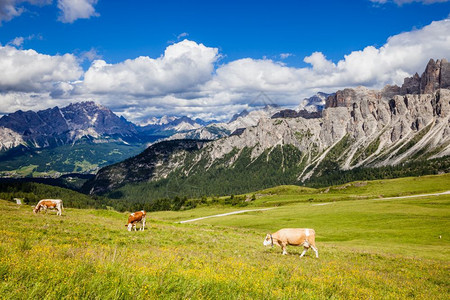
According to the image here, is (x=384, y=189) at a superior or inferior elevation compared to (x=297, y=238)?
inferior

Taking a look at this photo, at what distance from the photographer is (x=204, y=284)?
8.72 m

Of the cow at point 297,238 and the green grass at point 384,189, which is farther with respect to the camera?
the green grass at point 384,189

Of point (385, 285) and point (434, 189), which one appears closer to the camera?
point (385, 285)

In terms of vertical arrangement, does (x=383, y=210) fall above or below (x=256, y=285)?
below

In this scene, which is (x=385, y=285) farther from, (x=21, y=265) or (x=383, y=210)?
(x=383, y=210)

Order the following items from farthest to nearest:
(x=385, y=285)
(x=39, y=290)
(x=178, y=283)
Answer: (x=385, y=285) < (x=178, y=283) < (x=39, y=290)

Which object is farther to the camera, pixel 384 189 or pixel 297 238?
pixel 384 189

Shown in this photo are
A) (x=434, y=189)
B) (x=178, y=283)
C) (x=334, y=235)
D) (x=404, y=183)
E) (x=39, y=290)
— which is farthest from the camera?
(x=404, y=183)

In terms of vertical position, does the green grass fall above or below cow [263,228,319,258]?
below

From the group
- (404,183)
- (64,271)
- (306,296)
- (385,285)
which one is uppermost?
(64,271)

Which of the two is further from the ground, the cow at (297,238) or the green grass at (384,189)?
the cow at (297,238)

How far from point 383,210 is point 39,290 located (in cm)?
8867

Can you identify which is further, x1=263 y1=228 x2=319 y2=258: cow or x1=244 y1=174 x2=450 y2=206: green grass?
x1=244 y1=174 x2=450 y2=206: green grass

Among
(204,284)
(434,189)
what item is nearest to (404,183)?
(434,189)
